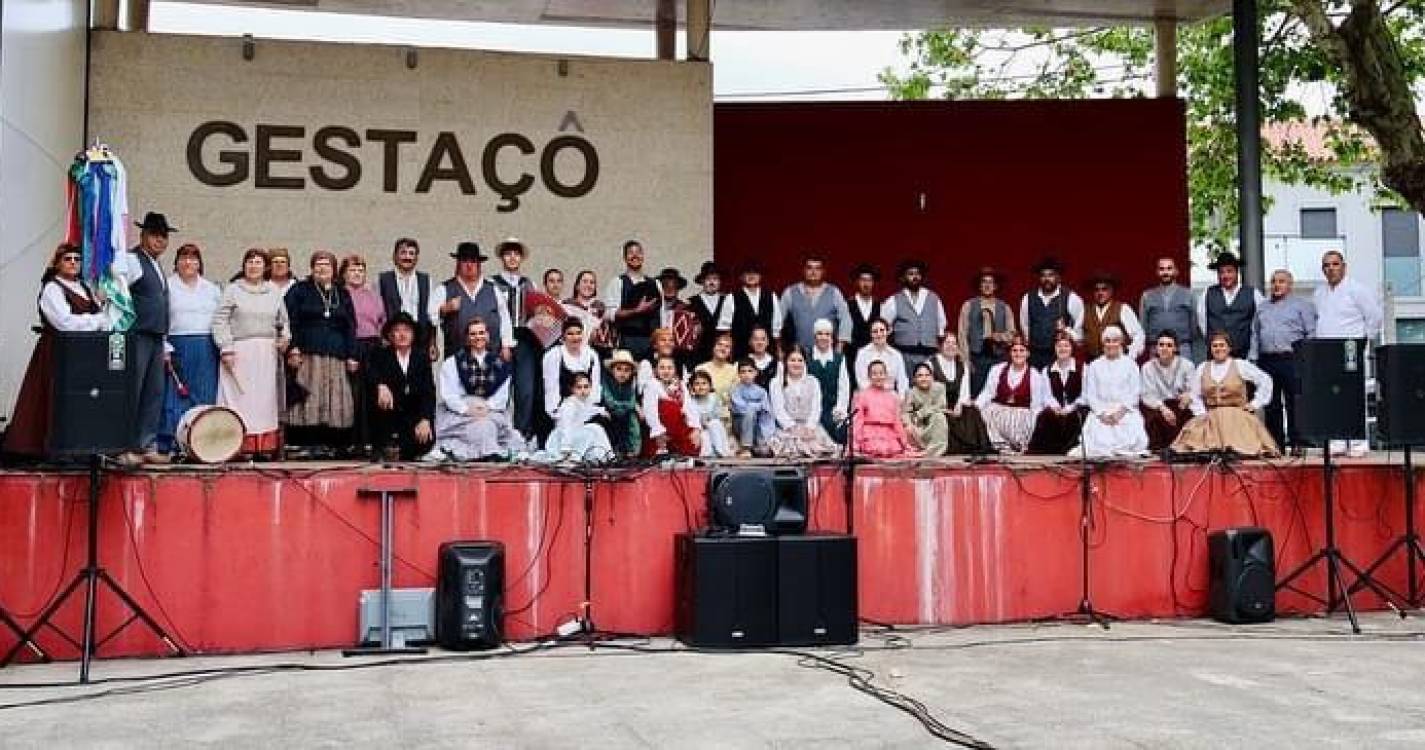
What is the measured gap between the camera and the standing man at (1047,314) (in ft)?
35.9

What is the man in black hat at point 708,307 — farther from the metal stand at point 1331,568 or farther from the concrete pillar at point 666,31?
the metal stand at point 1331,568

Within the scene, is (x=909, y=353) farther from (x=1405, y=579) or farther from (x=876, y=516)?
(x=1405, y=579)

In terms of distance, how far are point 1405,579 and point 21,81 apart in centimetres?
916

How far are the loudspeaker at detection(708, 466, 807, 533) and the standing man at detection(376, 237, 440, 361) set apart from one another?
2.81 m

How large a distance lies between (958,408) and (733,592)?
Result: 365 centimetres

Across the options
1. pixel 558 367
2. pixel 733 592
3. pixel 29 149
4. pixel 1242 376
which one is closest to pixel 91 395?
pixel 733 592

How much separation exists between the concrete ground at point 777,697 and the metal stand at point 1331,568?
2.10 ft

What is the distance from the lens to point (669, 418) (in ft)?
30.4

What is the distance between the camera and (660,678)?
6.27 meters

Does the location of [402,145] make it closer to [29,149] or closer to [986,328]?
[29,149]

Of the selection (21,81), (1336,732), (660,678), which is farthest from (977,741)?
(21,81)

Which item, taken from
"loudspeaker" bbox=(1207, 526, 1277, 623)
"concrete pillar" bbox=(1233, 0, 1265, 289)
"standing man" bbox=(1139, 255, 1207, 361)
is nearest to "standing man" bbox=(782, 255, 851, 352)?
"standing man" bbox=(1139, 255, 1207, 361)

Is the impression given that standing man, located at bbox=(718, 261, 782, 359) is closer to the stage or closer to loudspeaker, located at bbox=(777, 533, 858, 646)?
the stage

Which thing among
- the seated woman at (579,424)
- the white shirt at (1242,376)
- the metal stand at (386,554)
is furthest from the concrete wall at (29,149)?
the white shirt at (1242,376)
